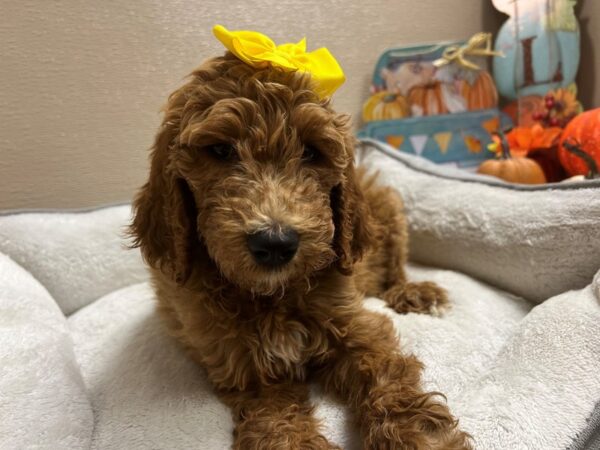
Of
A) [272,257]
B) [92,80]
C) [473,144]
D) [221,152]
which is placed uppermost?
[92,80]

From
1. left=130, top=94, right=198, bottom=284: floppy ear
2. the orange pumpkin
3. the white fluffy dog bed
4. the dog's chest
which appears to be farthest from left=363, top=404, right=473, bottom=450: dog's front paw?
the orange pumpkin

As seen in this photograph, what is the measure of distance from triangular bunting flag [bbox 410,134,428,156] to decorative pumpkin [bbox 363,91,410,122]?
0.21 metres

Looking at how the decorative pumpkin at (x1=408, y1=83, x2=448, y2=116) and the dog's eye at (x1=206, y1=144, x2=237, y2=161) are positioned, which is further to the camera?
the decorative pumpkin at (x1=408, y1=83, x2=448, y2=116)

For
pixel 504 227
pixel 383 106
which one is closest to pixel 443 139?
pixel 383 106

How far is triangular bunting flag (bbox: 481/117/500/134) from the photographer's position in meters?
3.81

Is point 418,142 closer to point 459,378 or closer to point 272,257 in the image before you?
point 459,378

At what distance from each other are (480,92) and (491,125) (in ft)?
0.93

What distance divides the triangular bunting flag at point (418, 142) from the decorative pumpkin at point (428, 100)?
18 centimetres

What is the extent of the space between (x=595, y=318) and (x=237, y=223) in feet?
4.24

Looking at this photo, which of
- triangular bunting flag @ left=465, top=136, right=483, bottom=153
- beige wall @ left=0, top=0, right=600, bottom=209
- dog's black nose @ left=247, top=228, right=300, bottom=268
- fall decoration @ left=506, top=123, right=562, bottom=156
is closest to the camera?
dog's black nose @ left=247, top=228, right=300, bottom=268

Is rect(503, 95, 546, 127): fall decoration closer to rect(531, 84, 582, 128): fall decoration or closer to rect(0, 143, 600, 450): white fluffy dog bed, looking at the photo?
rect(531, 84, 582, 128): fall decoration

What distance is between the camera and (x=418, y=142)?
372 centimetres

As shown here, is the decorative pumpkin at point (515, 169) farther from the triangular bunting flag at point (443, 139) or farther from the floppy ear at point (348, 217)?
the floppy ear at point (348, 217)

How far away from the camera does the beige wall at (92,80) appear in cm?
257
